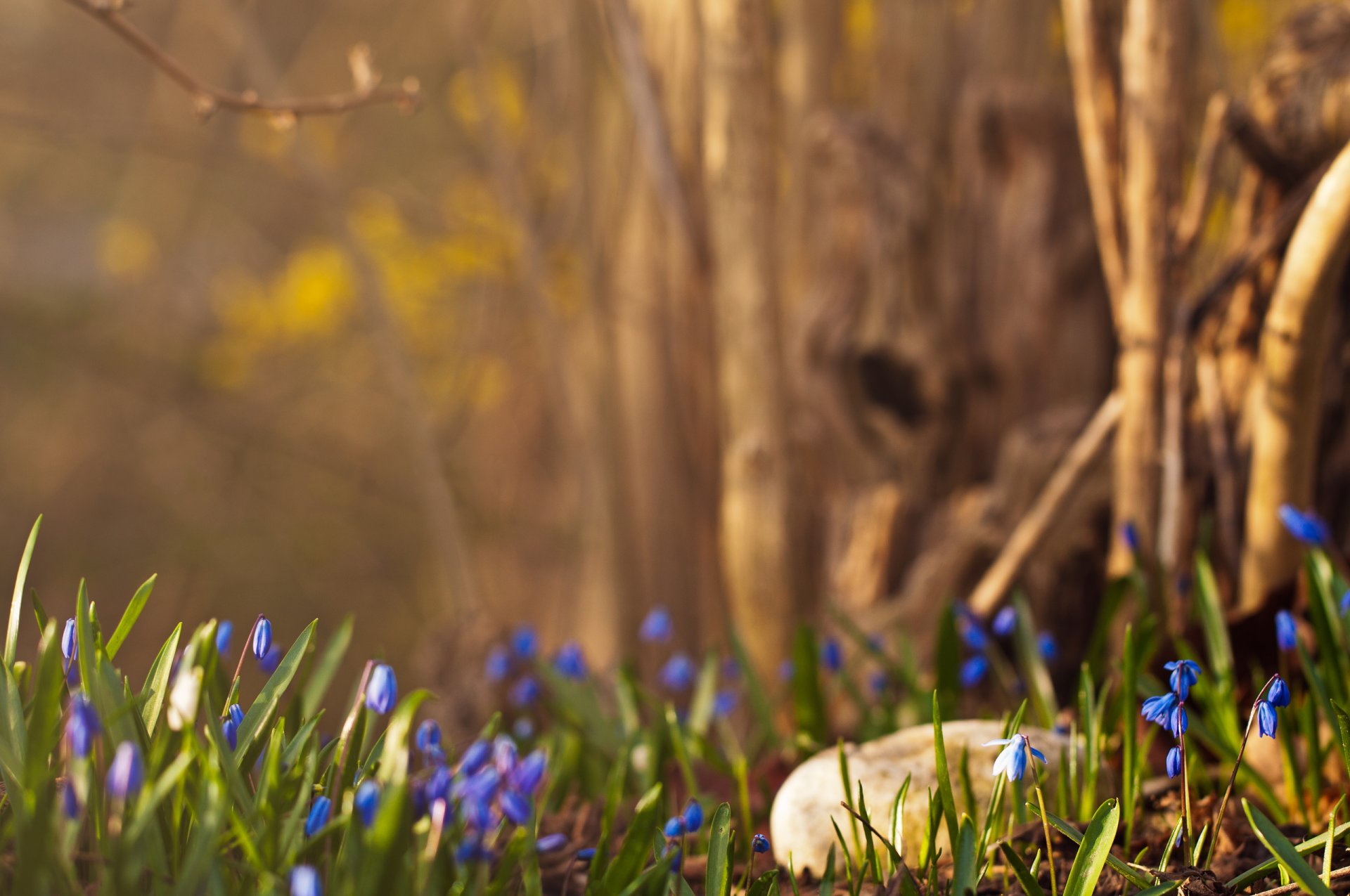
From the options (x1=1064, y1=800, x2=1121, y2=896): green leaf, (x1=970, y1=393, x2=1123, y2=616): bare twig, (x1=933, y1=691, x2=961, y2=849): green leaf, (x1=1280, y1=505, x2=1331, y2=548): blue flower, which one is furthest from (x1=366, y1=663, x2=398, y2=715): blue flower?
(x1=970, y1=393, x2=1123, y2=616): bare twig

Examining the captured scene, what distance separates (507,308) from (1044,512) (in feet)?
9.69

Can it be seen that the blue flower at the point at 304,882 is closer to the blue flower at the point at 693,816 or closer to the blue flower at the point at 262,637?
the blue flower at the point at 262,637

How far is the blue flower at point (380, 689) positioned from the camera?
93 centimetres

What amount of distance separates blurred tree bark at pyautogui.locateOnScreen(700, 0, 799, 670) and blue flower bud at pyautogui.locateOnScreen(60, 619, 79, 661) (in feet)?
4.59

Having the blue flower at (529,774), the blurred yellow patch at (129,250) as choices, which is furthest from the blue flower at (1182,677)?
the blurred yellow patch at (129,250)

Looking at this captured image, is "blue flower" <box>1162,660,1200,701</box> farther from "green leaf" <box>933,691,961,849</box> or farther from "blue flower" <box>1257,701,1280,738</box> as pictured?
"green leaf" <box>933,691,961,849</box>

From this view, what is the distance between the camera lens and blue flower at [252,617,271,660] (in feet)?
3.33

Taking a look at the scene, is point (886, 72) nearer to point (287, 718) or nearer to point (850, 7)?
point (850, 7)

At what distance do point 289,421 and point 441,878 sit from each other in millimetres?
5354

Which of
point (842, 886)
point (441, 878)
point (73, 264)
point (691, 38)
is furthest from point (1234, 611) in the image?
point (73, 264)

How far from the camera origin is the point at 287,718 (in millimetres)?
1286

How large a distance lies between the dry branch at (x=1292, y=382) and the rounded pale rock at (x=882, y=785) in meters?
0.58

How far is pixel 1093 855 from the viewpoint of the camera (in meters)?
0.95

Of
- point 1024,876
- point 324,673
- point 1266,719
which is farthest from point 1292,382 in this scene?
point 324,673
